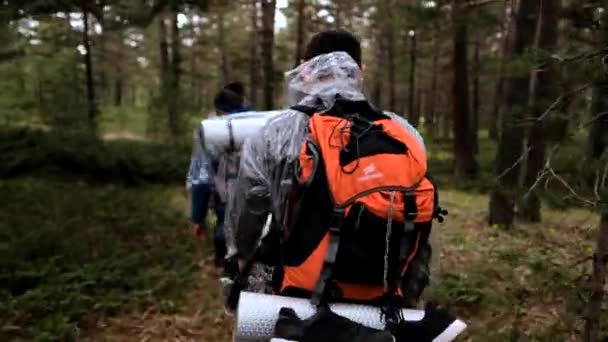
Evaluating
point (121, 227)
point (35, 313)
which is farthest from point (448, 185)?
point (35, 313)

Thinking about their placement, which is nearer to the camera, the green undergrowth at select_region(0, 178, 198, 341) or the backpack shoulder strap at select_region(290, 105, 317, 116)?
the backpack shoulder strap at select_region(290, 105, 317, 116)

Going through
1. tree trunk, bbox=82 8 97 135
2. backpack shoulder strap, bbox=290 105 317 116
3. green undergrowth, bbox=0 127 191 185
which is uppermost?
backpack shoulder strap, bbox=290 105 317 116

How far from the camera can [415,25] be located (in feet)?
31.2

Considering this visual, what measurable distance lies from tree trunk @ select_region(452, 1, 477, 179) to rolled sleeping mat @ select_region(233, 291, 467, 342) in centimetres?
1523

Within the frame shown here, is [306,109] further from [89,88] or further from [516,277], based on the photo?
[89,88]

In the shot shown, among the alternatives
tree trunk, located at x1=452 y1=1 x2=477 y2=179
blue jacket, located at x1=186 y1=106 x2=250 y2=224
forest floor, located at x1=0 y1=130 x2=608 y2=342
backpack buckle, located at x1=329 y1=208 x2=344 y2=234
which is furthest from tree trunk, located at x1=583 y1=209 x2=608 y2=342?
tree trunk, located at x1=452 y1=1 x2=477 y2=179

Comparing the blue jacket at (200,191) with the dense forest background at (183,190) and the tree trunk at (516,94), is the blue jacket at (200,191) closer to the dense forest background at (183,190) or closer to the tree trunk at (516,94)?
the dense forest background at (183,190)

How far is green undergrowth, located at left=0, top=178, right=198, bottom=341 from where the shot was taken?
6.16 metres

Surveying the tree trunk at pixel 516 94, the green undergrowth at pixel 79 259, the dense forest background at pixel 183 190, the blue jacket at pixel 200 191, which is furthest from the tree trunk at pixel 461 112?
the blue jacket at pixel 200 191

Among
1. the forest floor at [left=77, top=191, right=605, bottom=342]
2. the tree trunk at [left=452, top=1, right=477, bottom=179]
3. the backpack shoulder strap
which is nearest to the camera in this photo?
the backpack shoulder strap

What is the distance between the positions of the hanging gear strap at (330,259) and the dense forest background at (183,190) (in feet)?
2.29

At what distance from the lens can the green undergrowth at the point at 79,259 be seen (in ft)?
20.2

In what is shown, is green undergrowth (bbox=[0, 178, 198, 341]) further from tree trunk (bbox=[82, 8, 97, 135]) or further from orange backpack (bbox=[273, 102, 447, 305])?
tree trunk (bbox=[82, 8, 97, 135])

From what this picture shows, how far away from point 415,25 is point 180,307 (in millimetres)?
5333
